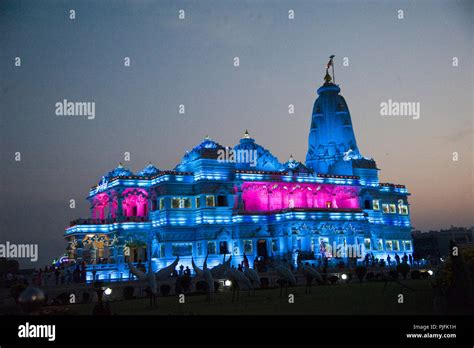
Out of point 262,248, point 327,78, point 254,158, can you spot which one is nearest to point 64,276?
point 262,248

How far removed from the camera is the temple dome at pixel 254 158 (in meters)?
70.0

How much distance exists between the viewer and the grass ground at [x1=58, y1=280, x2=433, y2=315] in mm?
23031

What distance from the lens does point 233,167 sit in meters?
66.4

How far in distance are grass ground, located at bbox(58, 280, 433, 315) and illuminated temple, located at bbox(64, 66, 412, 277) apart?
2523 centimetres

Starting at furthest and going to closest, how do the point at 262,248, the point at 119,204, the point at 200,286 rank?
→ the point at 262,248
the point at 119,204
the point at 200,286

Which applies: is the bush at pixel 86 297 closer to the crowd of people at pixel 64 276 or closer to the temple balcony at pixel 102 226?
the crowd of people at pixel 64 276

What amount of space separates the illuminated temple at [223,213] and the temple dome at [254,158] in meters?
0.12

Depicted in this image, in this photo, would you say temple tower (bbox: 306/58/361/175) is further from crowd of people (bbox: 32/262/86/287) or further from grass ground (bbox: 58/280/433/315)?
grass ground (bbox: 58/280/433/315)

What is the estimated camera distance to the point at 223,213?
2512 inches

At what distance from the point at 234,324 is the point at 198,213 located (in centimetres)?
4667

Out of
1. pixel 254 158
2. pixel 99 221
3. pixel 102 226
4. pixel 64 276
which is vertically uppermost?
pixel 254 158

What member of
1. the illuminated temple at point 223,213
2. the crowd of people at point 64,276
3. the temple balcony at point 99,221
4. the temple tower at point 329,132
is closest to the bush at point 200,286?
the crowd of people at point 64,276

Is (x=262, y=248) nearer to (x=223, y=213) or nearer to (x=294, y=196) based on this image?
(x=223, y=213)

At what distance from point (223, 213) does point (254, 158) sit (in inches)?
387
